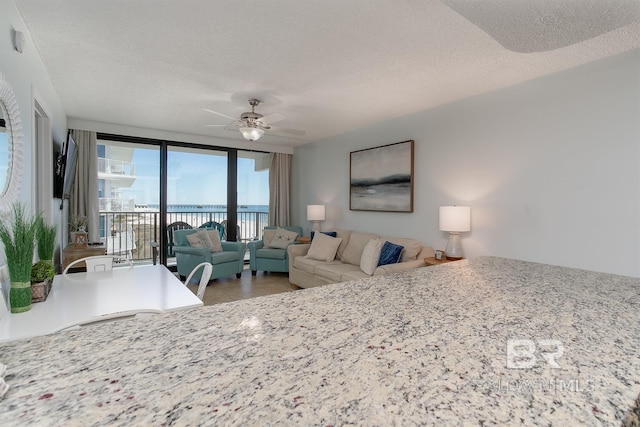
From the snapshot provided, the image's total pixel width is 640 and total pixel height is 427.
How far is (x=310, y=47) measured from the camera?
238 cm

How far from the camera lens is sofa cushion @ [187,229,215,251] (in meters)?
4.84

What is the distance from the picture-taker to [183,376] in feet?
1.87

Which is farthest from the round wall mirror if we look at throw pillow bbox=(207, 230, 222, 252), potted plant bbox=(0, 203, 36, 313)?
throw pillow bbox=(207, 230, 222, 252)

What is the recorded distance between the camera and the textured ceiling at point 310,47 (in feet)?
4.10

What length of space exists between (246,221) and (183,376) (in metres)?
6.57

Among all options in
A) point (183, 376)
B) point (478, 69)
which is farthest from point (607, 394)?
point (478, 69)

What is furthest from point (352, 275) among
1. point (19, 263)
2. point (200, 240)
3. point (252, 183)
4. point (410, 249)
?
point (252, 183)

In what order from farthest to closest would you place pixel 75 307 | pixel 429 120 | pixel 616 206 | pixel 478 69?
pixel 429 120, pixel 478 69, pixel 616 206, pixel 75 307

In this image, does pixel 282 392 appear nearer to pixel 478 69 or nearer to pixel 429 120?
pixel 478 69

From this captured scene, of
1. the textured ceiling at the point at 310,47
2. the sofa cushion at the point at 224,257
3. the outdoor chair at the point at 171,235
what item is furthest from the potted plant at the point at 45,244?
the outdoor chair at the point at 171,235

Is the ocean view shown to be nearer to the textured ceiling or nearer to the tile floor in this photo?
the tile floor

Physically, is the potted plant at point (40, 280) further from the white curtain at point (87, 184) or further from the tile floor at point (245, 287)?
the white curtain at point (87, 184)

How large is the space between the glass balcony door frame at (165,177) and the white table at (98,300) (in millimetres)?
3241

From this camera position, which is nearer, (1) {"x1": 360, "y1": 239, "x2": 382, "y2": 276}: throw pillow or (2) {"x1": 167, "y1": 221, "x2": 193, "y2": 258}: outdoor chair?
(1) {"x1": 360, "y1": 239, "x2": 382, "y2": 276}: throw pillow
